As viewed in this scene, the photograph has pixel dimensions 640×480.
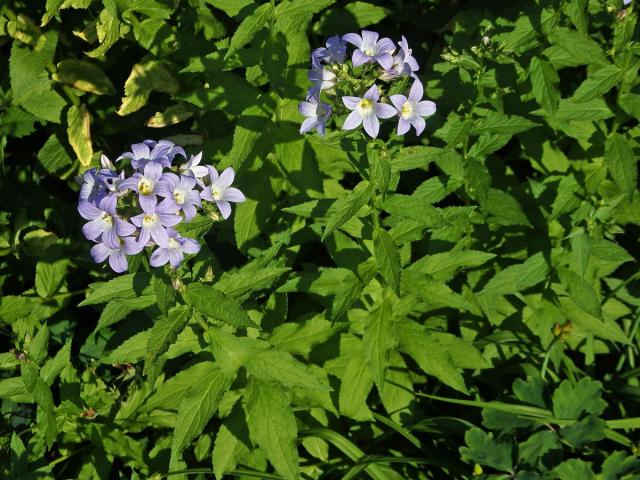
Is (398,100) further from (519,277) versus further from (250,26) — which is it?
(519,277)

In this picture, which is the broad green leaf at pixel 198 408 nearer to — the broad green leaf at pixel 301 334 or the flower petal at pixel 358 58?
the broad green leaf at pixel 301 334

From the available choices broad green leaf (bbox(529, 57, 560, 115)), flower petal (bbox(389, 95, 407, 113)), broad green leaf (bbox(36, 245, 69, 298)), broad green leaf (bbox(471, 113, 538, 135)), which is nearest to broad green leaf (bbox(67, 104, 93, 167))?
broad green leaf (bbox(36, 245, 69, 298))

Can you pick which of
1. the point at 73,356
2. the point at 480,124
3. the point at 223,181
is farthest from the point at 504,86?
the point at 73,356

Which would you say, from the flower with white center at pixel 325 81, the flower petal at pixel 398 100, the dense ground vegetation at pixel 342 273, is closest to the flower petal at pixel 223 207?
the dense ground vegetation at pixel 342 273

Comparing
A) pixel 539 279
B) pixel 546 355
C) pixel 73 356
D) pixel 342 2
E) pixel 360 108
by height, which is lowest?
pixel 73 356

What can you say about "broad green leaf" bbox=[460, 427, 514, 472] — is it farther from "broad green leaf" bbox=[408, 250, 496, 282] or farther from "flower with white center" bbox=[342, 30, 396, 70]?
"flower with white center" bbox=[342, 30, 396, 70]

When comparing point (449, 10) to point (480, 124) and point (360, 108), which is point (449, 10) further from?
point (360, 108)
